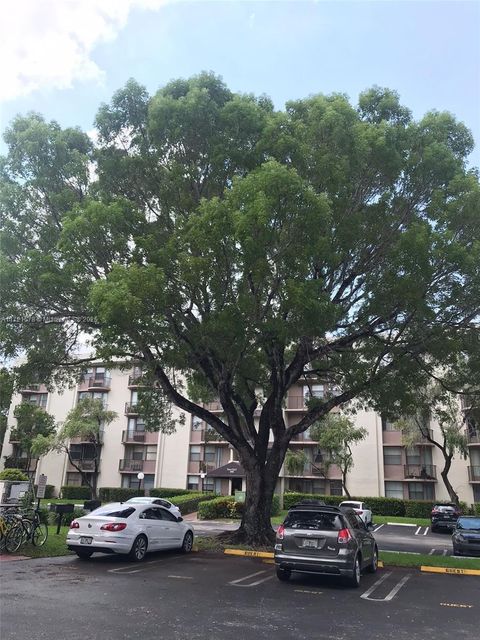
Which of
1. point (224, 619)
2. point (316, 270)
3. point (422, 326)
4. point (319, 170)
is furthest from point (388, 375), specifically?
point (224, 619)

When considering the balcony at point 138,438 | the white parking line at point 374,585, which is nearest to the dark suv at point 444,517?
the white parking line at point 374,585

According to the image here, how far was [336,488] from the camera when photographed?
44.5 metres

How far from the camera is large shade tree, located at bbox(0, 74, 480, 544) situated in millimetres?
12609

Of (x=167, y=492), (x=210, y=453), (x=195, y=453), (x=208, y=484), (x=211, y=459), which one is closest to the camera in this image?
(x=167, y=492)

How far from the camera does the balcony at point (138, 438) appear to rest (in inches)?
1962

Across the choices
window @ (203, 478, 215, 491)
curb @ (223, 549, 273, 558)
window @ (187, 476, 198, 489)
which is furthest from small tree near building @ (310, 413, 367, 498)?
curb @ (223, 549, 273, 558)

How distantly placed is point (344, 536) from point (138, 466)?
4142 cm

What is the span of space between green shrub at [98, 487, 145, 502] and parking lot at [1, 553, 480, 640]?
35.4 metres

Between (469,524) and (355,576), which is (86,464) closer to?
(469,524)

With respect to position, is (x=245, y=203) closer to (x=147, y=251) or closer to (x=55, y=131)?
(x=147, y=251)

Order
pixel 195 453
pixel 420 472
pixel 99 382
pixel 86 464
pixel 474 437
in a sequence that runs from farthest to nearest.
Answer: pixel 99 382 < pixel 86 464 < pixel 195 453 < pixel 420 472 < pixel 474 437

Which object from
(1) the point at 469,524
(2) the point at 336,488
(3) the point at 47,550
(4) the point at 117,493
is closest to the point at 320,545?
(3) the point at 47,550

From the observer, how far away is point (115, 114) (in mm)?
15836

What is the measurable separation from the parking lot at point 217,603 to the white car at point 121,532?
0.45 meters
